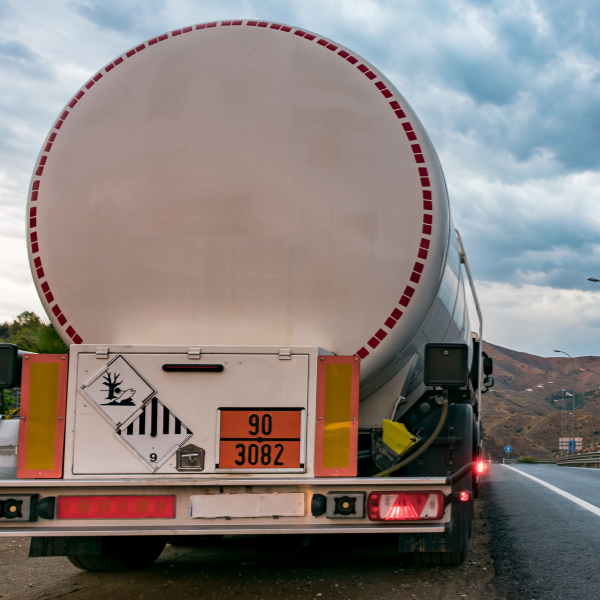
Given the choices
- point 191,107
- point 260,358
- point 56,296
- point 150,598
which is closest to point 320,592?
point 150,598

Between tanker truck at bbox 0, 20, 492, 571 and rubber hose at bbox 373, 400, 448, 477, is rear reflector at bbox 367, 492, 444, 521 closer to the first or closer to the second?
tanker truck at bbox 0, 20, 492, 571

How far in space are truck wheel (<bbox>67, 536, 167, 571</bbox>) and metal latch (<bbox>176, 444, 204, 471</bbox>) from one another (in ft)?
4.53

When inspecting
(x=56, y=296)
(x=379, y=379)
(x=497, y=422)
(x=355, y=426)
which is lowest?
(x=497, y=422)

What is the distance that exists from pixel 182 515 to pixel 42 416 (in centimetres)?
91

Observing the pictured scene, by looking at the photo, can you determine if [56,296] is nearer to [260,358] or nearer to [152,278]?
[152,278]

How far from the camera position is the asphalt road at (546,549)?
4473 millimetres

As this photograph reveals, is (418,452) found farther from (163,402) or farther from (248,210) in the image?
(248,210)

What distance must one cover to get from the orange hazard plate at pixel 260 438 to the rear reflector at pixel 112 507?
40 centimetres

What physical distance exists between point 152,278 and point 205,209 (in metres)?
0.51

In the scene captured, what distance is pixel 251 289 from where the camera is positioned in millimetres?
3934

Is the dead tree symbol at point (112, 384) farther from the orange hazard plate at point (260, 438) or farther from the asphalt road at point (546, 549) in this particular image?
the asphalt road at point (546, 549)

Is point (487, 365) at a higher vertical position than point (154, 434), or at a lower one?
higher

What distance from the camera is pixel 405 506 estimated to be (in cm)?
366

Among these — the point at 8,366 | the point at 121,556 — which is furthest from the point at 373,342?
the point at 121,556
